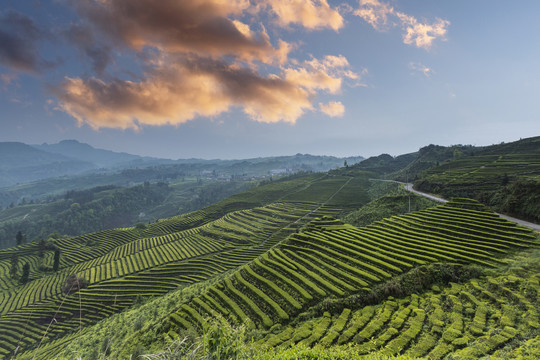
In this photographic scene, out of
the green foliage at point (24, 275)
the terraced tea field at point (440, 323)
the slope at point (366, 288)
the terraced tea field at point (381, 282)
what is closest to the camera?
the terraced tea field at point (440, 323)

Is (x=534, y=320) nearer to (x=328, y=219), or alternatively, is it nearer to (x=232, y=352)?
(x=232, y=352)

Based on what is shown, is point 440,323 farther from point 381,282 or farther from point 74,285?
point 74,285

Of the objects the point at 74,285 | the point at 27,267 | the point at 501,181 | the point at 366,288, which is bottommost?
the point at 74,285

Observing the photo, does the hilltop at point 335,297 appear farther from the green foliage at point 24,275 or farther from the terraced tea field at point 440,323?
the green foliage at point 24,275

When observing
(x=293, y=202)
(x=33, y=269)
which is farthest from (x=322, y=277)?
(x=33, y=269)

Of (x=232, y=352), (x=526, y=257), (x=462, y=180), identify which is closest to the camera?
(x=232, y=352)

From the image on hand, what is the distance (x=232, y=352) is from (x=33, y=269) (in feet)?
392

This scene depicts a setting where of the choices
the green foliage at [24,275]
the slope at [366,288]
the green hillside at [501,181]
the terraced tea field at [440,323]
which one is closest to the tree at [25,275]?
the green foliage at [24,275]

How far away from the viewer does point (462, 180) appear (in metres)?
75.4

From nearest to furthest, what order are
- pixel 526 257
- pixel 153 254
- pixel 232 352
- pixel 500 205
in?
pixel 232 352
pixel 526 257
pixel 500 205
pixel 153 254

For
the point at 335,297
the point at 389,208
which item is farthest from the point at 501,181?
the point at 335,297

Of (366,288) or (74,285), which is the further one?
(74,285)

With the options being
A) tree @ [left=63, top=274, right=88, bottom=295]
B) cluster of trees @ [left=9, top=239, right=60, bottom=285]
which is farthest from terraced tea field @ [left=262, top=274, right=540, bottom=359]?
cluster of trees @ [left=9, top=239, right=60, bottom=285]

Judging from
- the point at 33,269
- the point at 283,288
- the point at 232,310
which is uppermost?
the point at 283,288
